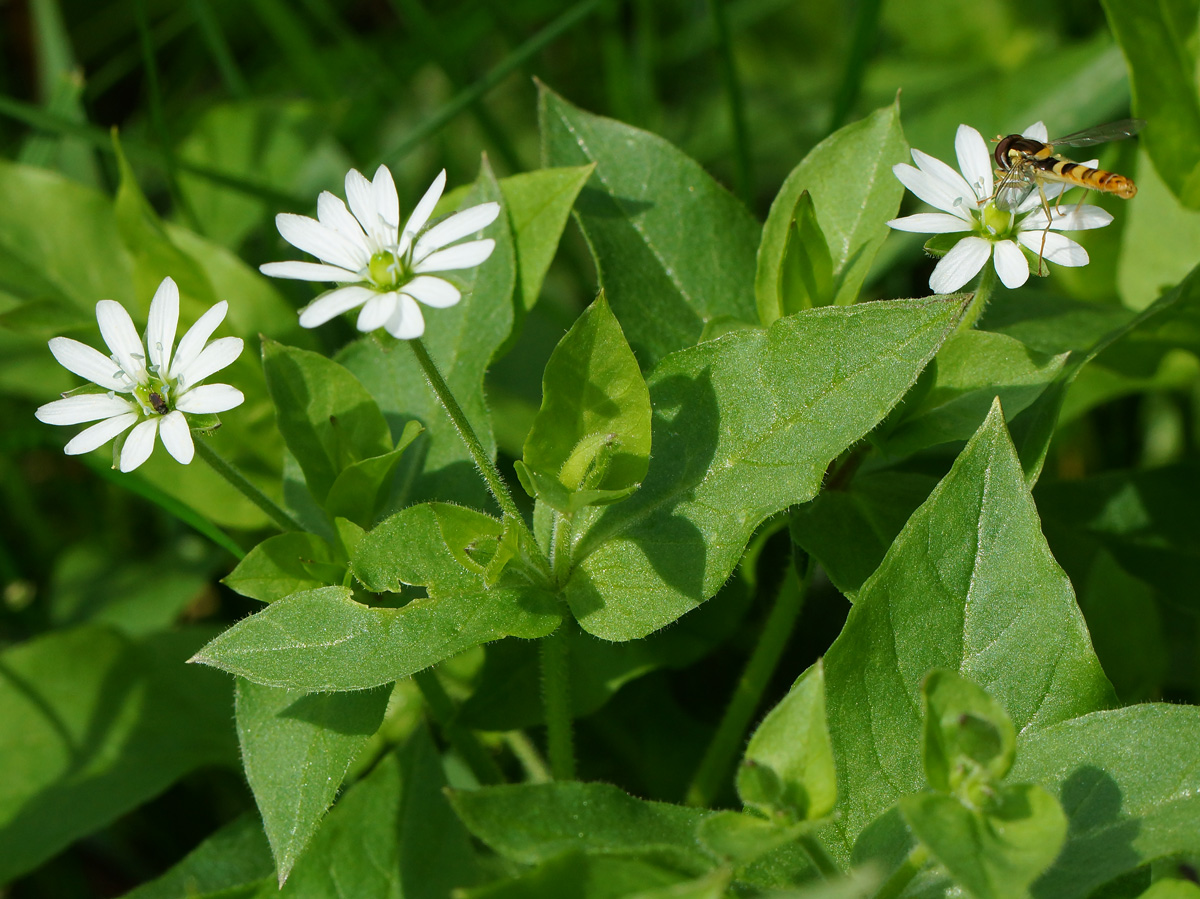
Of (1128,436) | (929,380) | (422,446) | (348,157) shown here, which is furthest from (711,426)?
(348,157)

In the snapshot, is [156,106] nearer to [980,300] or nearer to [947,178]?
[947,178]

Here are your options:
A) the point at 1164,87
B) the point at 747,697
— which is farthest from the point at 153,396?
the point at 1164,87

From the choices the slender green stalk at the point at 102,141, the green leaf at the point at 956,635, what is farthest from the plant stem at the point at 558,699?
the slender green stalk at the point at 102,141

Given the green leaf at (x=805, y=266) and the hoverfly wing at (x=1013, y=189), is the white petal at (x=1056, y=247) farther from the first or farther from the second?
the green leaf at (x=805, y=266)

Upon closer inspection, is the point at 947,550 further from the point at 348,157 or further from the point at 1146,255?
the point at 348,157

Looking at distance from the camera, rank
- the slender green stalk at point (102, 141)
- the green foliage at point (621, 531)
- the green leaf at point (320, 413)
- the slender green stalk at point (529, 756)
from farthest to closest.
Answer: the slender green stalk at point (102, 141) → the slender green stalk at point (529, 756) → the green leaf at point (320, 413) → the green foliage at point (621, 531)

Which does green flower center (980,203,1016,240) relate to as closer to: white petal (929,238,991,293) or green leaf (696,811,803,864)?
white petal (929,238,991,293)

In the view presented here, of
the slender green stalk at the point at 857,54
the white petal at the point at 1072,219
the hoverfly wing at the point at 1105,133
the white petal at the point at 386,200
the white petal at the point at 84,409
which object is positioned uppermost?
the slender green stalk at the point at 857,54
